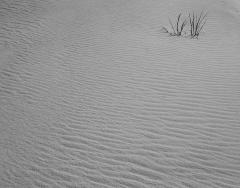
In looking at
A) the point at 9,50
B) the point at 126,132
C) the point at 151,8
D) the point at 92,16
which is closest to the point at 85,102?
the point at 126,132

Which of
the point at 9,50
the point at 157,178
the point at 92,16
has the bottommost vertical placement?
the point at 157,178

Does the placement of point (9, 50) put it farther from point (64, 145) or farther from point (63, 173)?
point (63, 173)

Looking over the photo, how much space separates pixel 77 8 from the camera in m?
8.64

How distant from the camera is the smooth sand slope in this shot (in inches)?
122

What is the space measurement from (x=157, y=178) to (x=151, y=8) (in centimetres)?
631

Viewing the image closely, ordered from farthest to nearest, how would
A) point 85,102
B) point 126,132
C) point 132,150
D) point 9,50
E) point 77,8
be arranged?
point 77,8 → point 9,50 → point 85,102 → point 126,132 → point 132,150

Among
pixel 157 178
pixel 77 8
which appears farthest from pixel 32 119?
pixel 77 8

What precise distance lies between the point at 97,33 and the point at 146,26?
128cm

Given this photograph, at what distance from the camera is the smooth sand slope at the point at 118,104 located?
3.10 metres

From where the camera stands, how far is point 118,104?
4.27 m

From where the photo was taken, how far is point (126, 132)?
3.68 m

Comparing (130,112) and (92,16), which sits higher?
(92,16)

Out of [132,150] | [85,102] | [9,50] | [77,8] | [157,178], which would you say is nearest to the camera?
[157,178]

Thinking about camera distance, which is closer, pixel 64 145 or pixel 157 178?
pixel 157 178
